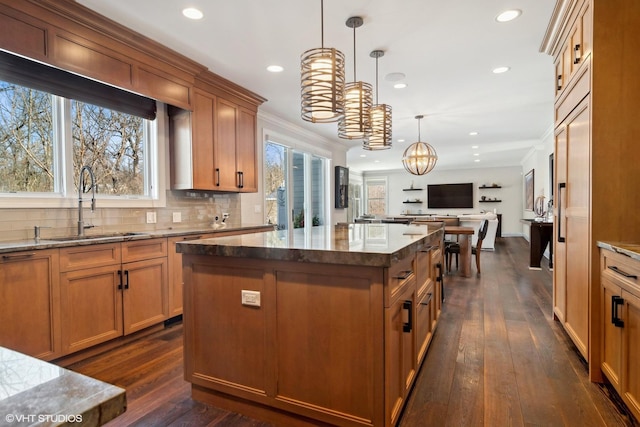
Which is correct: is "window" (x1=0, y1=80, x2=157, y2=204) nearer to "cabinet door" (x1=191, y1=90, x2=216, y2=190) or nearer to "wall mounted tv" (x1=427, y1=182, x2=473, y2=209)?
"cabinet door" (x1=191, y1=90, x2=216, y2=190)

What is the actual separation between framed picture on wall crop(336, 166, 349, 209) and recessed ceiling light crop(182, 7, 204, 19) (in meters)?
5.06

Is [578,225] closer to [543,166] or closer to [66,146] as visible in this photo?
[66,146]

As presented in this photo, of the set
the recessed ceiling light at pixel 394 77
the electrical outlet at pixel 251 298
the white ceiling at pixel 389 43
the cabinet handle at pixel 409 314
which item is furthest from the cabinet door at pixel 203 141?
the cabinet handle at pixel 409 314

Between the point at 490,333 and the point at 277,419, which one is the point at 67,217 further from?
the point at 490,333

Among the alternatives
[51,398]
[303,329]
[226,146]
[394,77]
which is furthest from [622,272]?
[226,146]

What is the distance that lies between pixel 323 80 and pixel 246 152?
2.46 meters

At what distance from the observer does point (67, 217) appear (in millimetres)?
2861

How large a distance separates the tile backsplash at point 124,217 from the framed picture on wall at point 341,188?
312 cm

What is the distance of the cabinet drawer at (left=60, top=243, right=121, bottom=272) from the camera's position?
7.89 feet

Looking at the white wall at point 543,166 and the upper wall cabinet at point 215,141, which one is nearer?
the upper wall cabinet at point 215,141

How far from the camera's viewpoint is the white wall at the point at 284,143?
5117mm

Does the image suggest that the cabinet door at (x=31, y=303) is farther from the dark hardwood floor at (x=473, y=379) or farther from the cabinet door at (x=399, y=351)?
the cabinet door at (x=399, y=351)

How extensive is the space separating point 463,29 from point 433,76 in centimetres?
102

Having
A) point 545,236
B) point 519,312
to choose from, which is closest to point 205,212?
point 519,312
